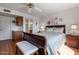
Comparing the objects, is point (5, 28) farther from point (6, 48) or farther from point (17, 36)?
point (6, 48)

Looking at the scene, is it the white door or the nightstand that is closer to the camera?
the white door

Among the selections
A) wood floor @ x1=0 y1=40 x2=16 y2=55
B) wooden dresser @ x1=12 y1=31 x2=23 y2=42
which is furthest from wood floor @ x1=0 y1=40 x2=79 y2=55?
wooden dresser @ x1=12 y1=31 x2=23 y2=42

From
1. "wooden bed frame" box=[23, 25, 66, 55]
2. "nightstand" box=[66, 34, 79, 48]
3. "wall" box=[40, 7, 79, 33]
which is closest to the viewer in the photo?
"wooden bed frame" box=[23, 25, 66, 55]

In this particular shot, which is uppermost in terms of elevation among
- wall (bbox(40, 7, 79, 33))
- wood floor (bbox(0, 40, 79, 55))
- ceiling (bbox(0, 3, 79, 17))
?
ceiling (bbox(0, 3, 79, 17))

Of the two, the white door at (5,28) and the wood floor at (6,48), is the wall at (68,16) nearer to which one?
the white door at (5,28)

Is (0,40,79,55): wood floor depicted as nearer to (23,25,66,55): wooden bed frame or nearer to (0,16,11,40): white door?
(0,16,11,40): white door

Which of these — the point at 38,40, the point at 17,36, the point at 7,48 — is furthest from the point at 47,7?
the point at 7,48

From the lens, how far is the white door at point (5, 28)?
146 cm

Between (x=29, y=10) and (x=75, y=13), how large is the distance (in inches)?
41.9

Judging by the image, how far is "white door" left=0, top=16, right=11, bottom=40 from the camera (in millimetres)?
1458

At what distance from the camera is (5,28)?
4.93 feet

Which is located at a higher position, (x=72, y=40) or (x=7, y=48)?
(x=72, y=40)
